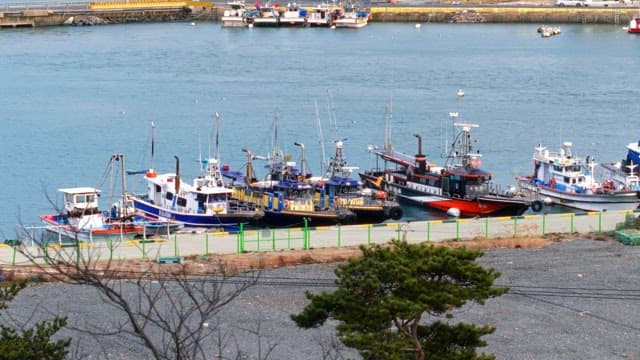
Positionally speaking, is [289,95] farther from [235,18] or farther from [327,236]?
[235,18]

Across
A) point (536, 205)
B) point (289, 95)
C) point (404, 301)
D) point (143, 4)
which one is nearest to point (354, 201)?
point (536, 205)

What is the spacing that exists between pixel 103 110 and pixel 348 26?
3488 cm

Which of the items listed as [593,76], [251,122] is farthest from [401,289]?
[593,76]

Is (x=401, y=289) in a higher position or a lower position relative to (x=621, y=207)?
higher

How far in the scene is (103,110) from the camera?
132 feet


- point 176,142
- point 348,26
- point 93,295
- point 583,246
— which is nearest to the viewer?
point 93,295

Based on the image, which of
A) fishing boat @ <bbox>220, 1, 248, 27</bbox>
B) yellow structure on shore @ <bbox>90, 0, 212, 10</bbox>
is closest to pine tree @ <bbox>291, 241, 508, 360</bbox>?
fishing boat @ <bbox>220, 1, 248, 27</bbox>

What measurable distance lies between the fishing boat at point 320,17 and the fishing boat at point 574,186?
49345 mm

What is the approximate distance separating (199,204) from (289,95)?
21401 millimetres

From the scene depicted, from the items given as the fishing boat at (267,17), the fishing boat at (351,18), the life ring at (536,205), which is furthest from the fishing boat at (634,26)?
the life ring at (536,205)

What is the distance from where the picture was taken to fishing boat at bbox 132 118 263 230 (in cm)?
2252

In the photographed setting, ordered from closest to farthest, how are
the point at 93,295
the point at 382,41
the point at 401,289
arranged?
the point at 401,289, the point at 93,295, the point at 382,41

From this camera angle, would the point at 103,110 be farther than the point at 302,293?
Yes

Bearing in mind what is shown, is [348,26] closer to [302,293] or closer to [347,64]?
[347,64]
